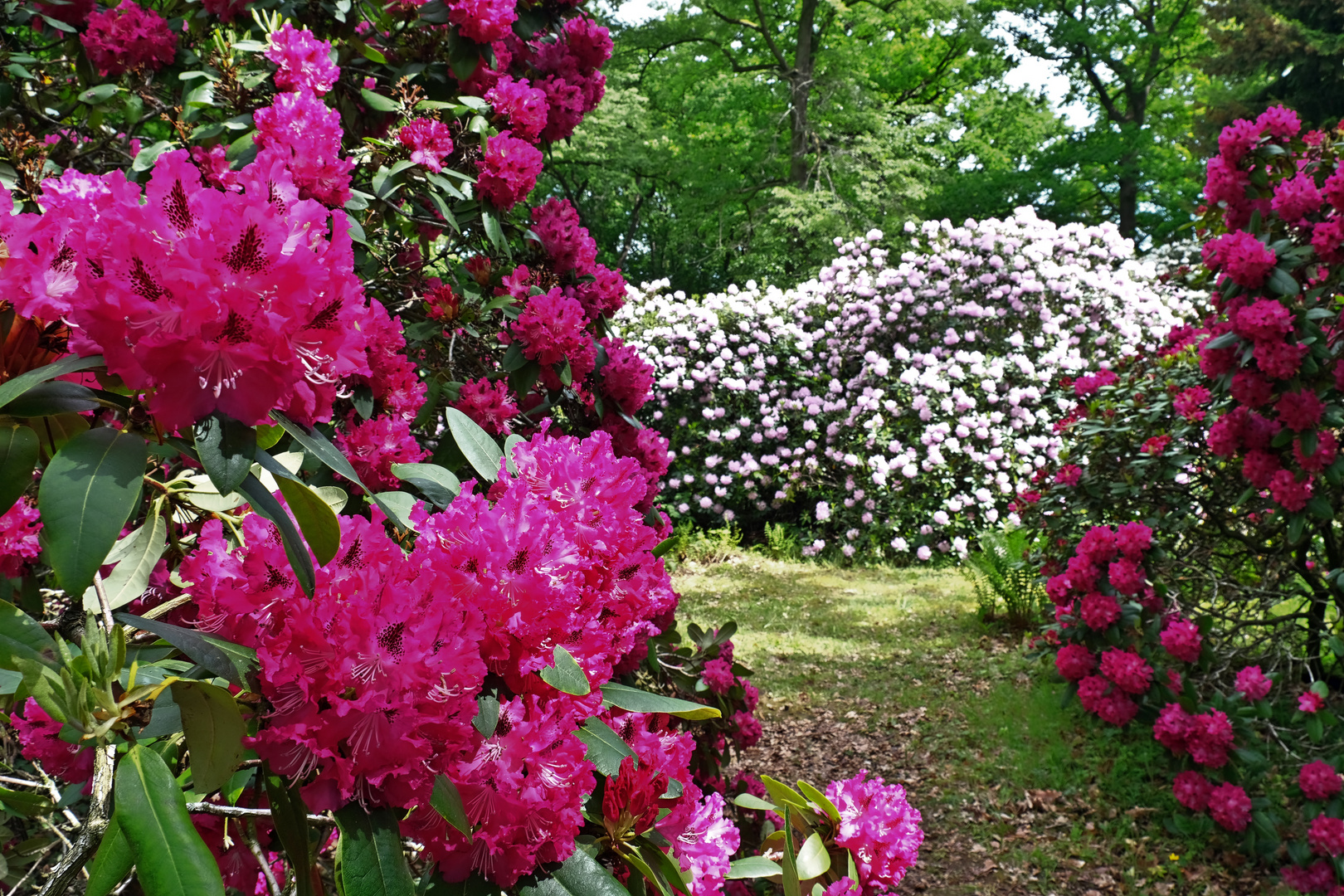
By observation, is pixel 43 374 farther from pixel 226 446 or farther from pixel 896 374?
pixel 896 374

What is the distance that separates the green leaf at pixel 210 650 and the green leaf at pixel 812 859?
77cm

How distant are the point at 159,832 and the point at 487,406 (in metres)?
1.32

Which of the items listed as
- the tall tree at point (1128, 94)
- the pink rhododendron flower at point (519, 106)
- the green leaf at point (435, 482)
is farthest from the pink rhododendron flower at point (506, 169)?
the tall tree at point (1128, 94)

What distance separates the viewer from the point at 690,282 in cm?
1644

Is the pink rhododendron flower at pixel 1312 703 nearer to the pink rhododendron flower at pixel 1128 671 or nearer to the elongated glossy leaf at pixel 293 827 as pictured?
the pink rhododendron flower at pixel 1128 671

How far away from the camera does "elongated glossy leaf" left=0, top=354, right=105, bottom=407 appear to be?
0.53m

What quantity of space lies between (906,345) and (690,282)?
8.68 m

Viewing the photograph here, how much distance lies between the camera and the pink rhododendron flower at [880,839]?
3.87 feet

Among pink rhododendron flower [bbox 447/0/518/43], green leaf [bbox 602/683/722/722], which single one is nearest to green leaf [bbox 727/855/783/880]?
green leaf [bbox 602/683/722/722]

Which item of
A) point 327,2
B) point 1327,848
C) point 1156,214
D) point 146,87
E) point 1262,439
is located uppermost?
point 1156,214

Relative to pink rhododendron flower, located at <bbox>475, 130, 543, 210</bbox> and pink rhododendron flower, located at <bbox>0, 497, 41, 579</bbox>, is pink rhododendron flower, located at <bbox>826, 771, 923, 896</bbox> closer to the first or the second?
pink rhododendron flower, located at <bbox>0, 497, 41, 579</bbox>

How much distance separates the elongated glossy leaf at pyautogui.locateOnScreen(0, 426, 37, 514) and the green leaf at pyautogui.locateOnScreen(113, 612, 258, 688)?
121mm

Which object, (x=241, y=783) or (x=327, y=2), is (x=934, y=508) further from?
(x=241, y=783)

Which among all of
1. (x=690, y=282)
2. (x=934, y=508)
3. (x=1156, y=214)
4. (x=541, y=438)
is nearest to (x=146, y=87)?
(x=541, y=438)
